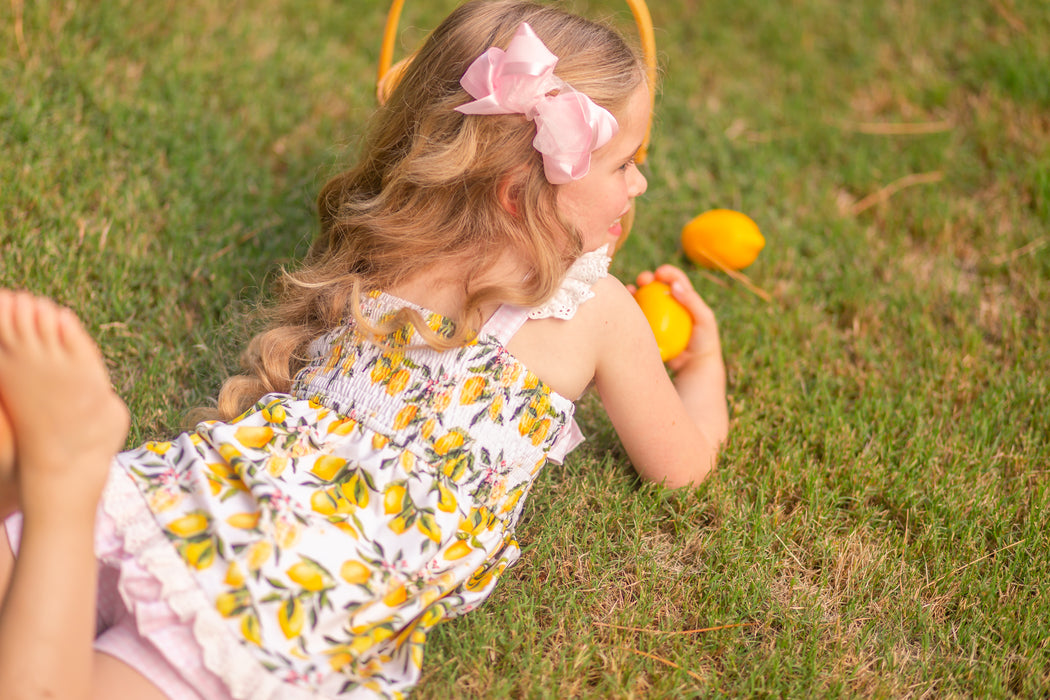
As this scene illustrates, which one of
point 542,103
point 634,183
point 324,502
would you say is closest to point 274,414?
point 324,502

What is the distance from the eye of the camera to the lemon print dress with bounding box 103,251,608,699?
1459 mm

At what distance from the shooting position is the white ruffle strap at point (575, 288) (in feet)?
5.83

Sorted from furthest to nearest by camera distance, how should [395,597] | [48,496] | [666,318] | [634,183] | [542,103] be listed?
[666,318], [634,183], [542,103], [395,597], [48,496]

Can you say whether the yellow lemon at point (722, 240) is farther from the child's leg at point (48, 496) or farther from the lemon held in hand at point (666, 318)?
the child's leg at point (48, 496)

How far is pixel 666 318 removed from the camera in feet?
7.44

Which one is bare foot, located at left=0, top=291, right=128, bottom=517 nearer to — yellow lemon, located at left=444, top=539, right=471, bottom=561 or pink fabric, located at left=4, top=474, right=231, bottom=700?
pink fabric, located at left=4, top=474, right=231, bottom=700

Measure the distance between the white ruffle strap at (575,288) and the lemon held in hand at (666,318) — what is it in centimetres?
41

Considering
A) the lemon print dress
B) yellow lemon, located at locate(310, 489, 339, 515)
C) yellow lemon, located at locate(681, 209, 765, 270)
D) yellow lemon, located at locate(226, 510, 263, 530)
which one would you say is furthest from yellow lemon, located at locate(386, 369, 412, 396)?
yellow lemon, located at locate(681, 209, 765, 270)

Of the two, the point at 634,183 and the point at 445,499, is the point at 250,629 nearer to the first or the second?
the point at 445,499

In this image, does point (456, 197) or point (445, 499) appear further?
point (456, 197)

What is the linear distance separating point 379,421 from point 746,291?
1.40 metres

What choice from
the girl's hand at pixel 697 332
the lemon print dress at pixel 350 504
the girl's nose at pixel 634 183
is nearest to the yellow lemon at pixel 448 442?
the lemon print dress at pixel 350 504

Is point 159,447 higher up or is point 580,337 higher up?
point 159,447

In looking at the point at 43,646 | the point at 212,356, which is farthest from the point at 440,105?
Answer: the point at 43,646
